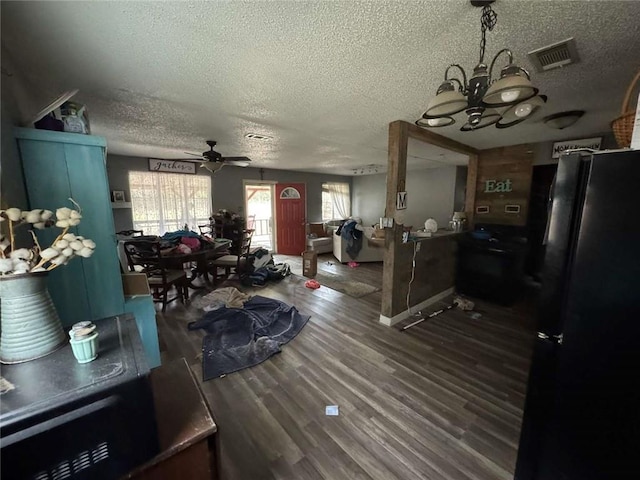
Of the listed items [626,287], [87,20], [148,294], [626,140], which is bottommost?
[148,294]

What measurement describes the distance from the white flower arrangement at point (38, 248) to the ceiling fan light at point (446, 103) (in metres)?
1.62

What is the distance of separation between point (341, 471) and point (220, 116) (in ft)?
9.94

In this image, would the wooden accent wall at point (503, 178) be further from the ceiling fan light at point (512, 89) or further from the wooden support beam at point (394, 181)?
the ceiling fan light at point (512, 89)

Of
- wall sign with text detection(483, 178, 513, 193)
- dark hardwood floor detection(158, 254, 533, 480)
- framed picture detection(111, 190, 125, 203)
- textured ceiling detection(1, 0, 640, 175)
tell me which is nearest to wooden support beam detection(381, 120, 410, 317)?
textured ceiling detection(1, 0, 640, 175)

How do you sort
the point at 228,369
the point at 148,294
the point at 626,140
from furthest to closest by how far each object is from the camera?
1. the point at 228,369
2. the point at 148,294
3. the point at 626,140

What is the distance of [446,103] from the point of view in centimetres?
124

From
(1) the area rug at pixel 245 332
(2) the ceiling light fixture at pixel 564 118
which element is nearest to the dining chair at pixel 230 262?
(1) the area rug at pixel 245 332

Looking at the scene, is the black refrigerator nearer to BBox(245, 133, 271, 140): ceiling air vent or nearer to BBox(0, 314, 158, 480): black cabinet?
BBox(0, 314, 158, 480): black cabinet

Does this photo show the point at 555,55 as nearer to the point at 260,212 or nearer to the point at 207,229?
the point at 207,229

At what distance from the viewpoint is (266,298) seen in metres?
3.60

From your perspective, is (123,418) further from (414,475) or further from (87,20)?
(87,20)

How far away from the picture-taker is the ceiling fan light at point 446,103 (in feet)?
4.02

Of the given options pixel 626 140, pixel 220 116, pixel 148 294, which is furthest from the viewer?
pixel 220 116

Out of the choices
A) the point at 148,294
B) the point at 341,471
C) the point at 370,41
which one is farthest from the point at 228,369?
the point at 370,41
